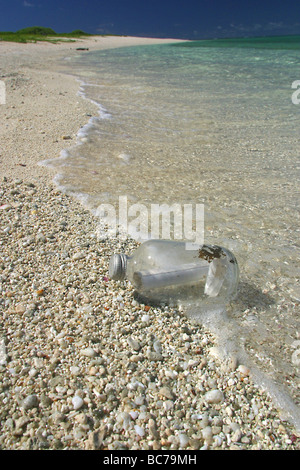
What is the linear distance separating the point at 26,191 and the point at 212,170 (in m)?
1.73

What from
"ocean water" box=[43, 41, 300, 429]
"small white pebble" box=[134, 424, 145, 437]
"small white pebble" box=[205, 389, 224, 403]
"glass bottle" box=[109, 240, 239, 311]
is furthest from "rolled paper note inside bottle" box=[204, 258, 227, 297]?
"small white pebble" box=[134, 424, 145, 437]

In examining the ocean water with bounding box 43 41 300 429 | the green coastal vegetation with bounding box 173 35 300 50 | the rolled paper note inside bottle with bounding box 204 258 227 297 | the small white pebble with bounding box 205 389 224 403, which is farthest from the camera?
the green coastal vegetation with bounding box 173 35 300 50

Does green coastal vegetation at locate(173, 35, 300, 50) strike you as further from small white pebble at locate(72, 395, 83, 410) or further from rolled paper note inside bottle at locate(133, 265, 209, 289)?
small white pebble at locate(72, 395, 83, 410)

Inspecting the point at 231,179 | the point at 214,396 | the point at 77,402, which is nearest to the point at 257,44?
the point at 231,179

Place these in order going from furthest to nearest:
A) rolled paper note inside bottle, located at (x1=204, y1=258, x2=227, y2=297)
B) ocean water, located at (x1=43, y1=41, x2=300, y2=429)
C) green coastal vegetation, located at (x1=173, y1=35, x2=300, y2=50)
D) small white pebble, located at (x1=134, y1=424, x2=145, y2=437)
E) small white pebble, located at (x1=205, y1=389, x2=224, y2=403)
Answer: green coastal vegetation, located at (x1=173, y1=35, x2=300, y2=50)
rolled paper note inside bottle, located at (x1=204, y1=258, x2=227, y2=297)
ocean water, located at (x1=43, y1=41, x2=300, y2=429)
small white pebble, located at (x1=205, y1=389, x2=224, y2=403)
small white pebble, located at (x1=134, y1=424, x2=145, y2=437)

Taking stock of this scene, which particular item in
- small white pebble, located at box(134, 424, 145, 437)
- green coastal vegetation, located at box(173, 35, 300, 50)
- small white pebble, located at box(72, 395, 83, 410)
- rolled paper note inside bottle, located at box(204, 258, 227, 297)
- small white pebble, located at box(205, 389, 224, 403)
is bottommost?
small white pebble, located at box(134, 424, 145, 437)

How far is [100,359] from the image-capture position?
4.15 ft

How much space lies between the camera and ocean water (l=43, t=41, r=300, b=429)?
1.46 m

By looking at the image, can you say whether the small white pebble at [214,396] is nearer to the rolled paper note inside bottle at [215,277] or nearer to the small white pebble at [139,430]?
the small white pebble at [139,430]

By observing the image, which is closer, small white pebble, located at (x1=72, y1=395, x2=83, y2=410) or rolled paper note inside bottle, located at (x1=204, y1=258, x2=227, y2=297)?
small white pebble, located at (x1=72, y1=395, x2=83, y2=410)

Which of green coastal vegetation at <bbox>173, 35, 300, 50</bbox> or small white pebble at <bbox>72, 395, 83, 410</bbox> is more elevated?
green coastal vegetation at <bbox>173, 35, 300, 50</bbox>

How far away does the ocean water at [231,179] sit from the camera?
1464mm

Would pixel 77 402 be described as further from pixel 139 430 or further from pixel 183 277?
pixel 183 277
